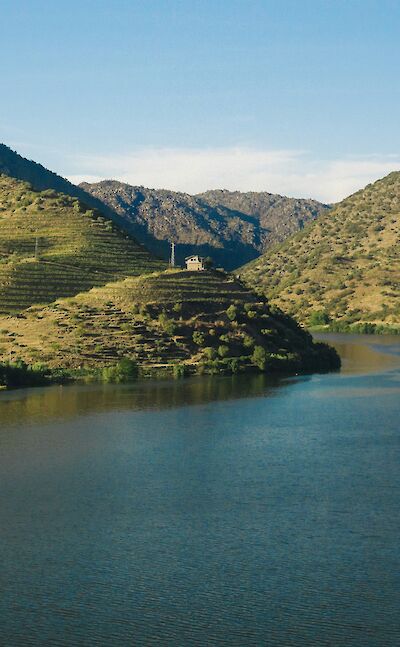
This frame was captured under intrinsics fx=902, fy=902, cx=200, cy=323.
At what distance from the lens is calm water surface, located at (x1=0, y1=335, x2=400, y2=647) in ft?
101

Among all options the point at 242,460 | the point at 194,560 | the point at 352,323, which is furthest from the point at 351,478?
the point at 352,323

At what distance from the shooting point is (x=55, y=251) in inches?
4747

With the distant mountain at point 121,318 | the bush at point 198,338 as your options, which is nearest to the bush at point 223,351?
the distant mountain at point 121,318

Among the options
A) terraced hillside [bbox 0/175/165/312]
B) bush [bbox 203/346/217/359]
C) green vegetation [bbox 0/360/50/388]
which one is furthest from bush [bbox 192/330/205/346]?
terraced hillside [bbox 0/175/165/312]

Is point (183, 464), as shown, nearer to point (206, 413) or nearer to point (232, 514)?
point (232, 514)

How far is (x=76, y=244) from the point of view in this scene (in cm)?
12350

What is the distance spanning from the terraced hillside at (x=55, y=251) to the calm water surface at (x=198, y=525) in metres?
38.7

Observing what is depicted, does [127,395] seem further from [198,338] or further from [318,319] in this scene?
[318,319]

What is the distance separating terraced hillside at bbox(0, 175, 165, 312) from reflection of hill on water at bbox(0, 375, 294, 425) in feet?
83.3

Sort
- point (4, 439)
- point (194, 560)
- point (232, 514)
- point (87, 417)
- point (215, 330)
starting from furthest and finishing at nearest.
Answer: point (215, 330) → point (87, 417) → point (4, 439) → point (232, 514) → point (194, 560)

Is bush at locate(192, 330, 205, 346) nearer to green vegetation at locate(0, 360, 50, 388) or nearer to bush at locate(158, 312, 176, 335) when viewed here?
bush at locate(158, 312, 176, 335)

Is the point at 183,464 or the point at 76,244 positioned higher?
the point at 76,244

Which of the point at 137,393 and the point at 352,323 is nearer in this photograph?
the point at 137,393

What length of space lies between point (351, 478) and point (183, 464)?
32.4 ft
